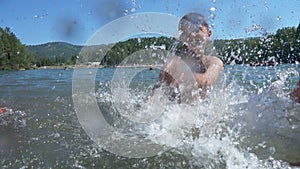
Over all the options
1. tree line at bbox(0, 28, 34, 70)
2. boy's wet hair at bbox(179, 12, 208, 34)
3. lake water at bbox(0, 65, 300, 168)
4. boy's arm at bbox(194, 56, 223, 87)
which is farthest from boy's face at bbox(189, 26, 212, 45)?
tree line at bbox(0, 28, 34, 70)

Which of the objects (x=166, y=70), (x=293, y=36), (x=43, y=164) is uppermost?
(x=293, y=36)

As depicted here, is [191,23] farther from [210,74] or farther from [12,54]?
[12,54]

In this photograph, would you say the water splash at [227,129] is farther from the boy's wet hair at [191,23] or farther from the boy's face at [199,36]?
the boy's wet hair at [191,23]

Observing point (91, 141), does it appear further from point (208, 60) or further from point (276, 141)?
point (208, 60)

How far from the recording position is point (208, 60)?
525 centimetres

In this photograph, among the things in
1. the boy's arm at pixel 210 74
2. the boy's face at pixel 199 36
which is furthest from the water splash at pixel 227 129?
the boy's face at pixel 199 36

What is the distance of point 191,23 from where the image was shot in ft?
15.9

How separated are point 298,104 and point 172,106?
1.67 m

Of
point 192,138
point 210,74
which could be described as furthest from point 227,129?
point 210,74

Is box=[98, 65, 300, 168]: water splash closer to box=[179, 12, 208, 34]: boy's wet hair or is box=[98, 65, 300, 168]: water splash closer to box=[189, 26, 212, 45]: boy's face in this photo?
box=[189, 26, 212, 45]: boy's face

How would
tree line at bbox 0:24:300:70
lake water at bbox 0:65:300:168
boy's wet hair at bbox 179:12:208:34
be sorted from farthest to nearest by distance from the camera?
tree line at bbox 0:24:300:70, boy's wet hair at bbox 179:12:208:34, lake water at bbox 0:65:300:168

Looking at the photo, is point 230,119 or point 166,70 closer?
point 230,119

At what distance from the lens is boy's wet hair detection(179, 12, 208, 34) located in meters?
4.83

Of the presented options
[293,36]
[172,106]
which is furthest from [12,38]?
[172,106]
